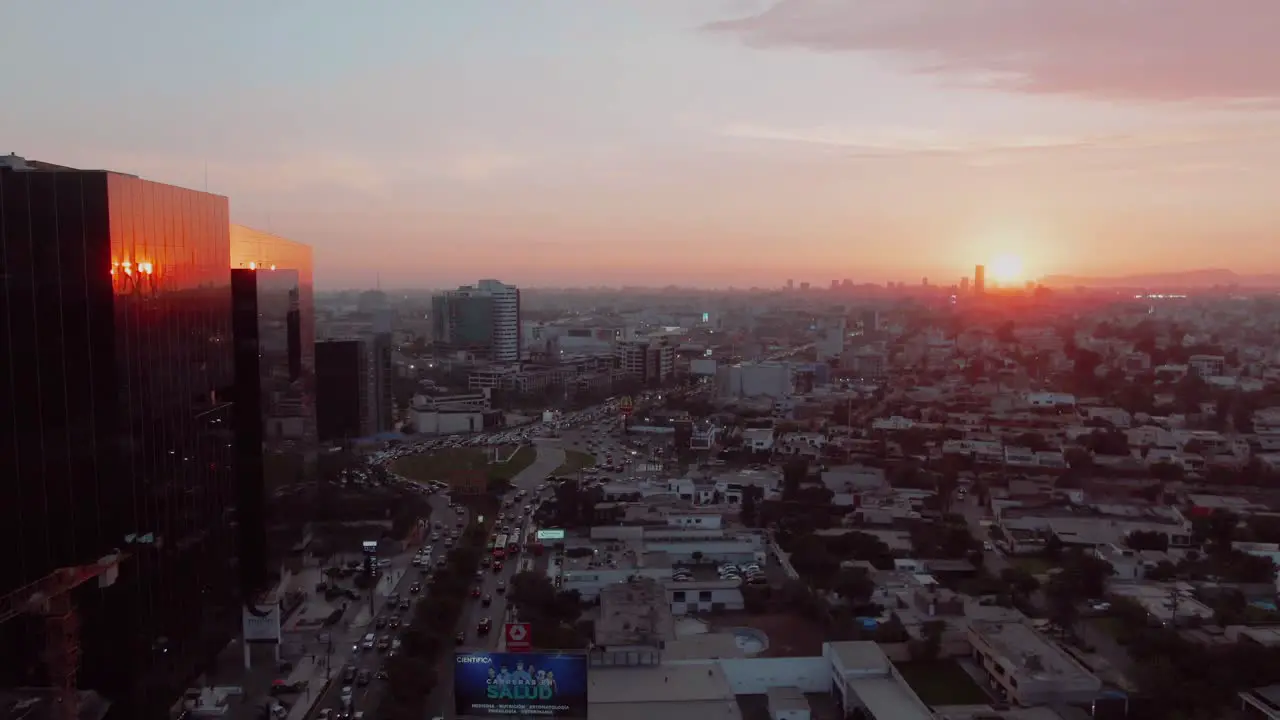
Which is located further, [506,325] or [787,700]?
[506,325]

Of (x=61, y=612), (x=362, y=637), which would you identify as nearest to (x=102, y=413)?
(x=61, y=612)

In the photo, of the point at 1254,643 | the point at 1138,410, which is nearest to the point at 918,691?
the point at 1254,643

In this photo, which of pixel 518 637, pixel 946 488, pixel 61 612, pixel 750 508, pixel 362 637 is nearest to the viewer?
pixel 61 612

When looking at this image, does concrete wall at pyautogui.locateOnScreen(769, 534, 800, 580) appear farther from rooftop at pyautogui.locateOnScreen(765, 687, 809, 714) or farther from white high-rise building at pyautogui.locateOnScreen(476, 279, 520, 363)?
white high-rise building at pyautogui.locateOnScreen(476, 279, 520, 363)

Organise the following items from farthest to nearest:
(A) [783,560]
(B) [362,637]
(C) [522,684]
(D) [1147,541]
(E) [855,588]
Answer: (D) [1147,541] < (A) [783,560] < (E) [855,588] < (B) [362,637] < (C) [522,684]

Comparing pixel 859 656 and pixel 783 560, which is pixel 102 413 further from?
pixel 783 560

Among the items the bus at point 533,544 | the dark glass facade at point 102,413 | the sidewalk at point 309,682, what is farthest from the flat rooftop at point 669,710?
the bus at point 533,544

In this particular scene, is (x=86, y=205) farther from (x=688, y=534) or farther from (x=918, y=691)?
(x=688, y=534)

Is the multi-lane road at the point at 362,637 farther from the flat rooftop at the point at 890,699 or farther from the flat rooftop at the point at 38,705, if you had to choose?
the flat rooftop at the point at 890,699
